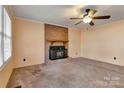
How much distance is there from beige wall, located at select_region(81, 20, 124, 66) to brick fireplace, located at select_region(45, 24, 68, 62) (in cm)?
158

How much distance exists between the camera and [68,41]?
6164mm

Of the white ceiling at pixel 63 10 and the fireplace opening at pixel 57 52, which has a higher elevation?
the white ceiling at pixel 63 10

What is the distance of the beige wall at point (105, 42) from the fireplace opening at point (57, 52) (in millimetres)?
1694

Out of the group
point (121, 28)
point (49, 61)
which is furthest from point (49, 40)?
point (121, 28)

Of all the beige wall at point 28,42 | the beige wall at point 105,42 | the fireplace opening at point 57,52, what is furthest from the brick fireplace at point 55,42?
the beige wall at point 105,42

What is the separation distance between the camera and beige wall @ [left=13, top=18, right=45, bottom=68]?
4.11 meters

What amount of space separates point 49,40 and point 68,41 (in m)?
1.53

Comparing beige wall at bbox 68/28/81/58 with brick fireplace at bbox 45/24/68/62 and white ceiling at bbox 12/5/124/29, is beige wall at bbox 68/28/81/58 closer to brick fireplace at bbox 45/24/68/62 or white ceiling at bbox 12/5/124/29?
brick fireplace at bbox 45/24/68/62

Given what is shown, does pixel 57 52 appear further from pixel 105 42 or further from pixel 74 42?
pixel 105 42

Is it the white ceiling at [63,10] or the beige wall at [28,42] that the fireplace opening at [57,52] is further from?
the white ceiling at [63,10]

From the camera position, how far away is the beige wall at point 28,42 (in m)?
4.11

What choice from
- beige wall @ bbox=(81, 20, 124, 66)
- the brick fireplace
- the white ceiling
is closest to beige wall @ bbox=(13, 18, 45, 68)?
the brick fireplace

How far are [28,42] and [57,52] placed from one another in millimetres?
→ 1834

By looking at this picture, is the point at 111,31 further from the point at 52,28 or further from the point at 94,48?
the point at 52,28
